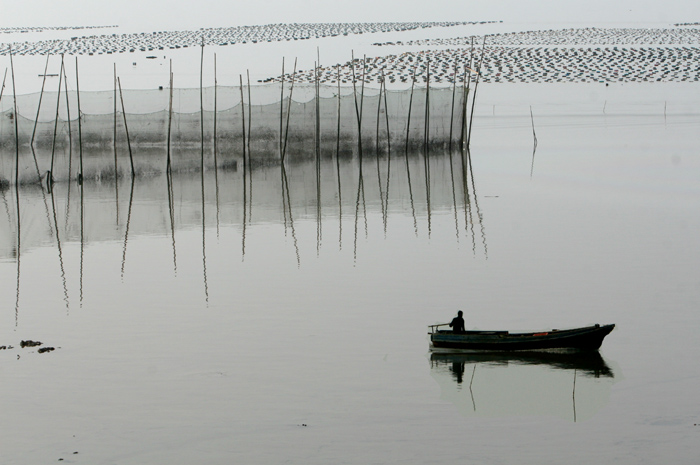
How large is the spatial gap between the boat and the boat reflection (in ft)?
0.35

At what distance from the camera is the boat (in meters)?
9.95

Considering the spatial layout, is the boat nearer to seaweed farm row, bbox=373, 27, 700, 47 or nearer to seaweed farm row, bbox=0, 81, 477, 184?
seaweed farm row, bbox=0, 81, 477, 184

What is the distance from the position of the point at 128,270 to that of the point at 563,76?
55770 millimetres

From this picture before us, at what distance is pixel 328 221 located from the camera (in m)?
20.1

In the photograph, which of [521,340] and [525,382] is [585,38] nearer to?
[521,340]

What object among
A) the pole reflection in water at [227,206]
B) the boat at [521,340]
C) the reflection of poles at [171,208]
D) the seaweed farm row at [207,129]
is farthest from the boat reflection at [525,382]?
the seaweed farm row at [207,129]

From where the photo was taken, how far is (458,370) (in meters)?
9.88

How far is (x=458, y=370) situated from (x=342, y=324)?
2.04 m

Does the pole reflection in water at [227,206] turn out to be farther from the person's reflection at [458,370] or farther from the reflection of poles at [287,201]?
the person's reflection at [458,370]

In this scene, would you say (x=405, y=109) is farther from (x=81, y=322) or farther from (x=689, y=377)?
(x=689, y=377)

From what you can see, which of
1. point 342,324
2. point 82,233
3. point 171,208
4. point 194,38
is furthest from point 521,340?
point 194,38

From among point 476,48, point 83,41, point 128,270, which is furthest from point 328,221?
point 83,41

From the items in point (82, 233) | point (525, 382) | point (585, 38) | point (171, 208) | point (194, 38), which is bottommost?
point (525, 382)

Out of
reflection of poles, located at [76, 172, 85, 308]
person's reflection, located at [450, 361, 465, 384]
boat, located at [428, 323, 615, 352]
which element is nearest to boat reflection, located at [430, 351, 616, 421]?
person's reflection, located at [450, 361, 465, 384]
